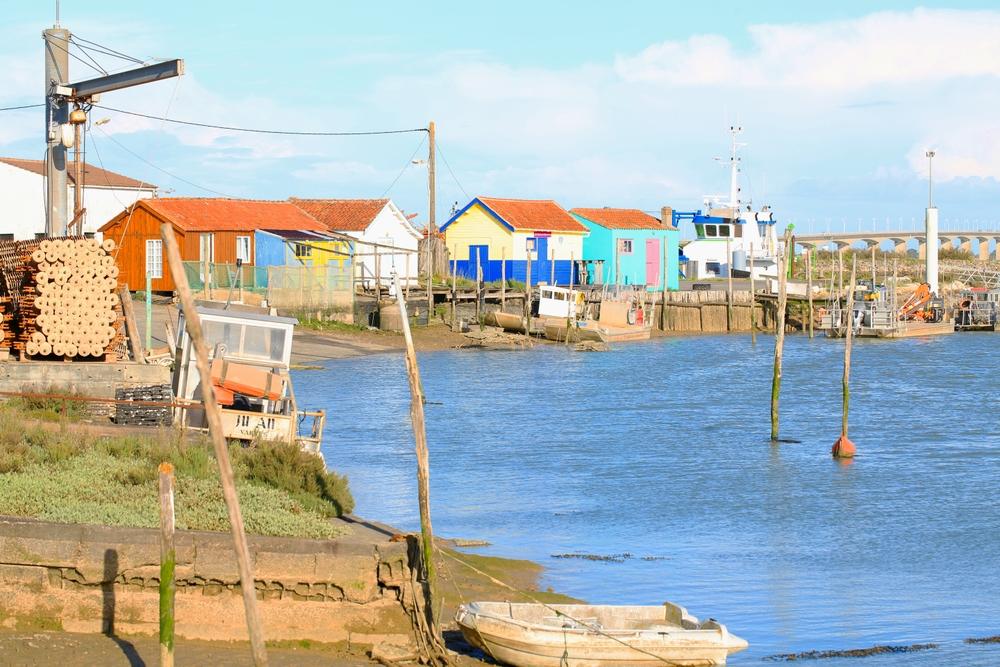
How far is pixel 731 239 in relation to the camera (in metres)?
78.9

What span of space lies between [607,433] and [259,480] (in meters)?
18.8

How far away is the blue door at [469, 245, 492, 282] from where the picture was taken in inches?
2650

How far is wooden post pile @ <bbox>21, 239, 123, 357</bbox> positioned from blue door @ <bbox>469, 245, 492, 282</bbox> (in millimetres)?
44851

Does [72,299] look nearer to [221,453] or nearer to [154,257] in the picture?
[221,453]

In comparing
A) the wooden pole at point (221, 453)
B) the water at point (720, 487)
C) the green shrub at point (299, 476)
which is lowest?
the water at point (720, 487)

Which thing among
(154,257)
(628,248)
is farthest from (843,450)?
(628,248)

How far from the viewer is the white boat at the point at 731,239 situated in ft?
254

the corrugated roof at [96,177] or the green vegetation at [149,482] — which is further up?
the corrugated roof at [96,177]

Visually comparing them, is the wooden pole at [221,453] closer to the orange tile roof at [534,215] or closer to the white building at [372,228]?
the white building at [372,228]

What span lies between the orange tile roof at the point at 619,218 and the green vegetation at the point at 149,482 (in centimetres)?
5516

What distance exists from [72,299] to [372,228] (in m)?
36.2

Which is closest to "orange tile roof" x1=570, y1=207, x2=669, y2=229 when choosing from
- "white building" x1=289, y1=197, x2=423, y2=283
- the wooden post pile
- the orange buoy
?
"white building" x1=289, y1=197, x2=423, y2=283

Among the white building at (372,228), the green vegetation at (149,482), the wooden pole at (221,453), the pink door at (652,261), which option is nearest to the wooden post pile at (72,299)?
the green vegetation at (149,482)

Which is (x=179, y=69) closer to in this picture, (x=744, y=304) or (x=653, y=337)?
(x=653, y=337)
